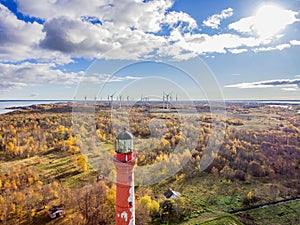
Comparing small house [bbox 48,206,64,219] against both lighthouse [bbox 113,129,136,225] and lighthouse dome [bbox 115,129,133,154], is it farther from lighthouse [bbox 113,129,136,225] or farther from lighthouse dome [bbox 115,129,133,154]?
lighthouse dome [bbox 115,129,133,154]

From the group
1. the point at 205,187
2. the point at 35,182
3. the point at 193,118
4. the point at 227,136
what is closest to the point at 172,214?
the point at 205,187

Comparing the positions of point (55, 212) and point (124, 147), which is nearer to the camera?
point (124, 147)

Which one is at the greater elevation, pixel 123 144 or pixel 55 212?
pixel 123 144

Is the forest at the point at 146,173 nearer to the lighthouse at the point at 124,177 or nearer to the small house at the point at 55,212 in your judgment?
the small house at the point at 55,212

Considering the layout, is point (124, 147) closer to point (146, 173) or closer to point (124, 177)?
point (124, 177)

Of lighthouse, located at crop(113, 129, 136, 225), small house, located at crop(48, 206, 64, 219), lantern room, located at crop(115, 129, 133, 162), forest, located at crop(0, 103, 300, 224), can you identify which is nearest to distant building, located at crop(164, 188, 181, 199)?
forest, located at crop(0, 103, 300, 224)

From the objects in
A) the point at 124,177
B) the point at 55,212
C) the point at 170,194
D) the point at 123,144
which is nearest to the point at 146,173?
the point at 170,194
